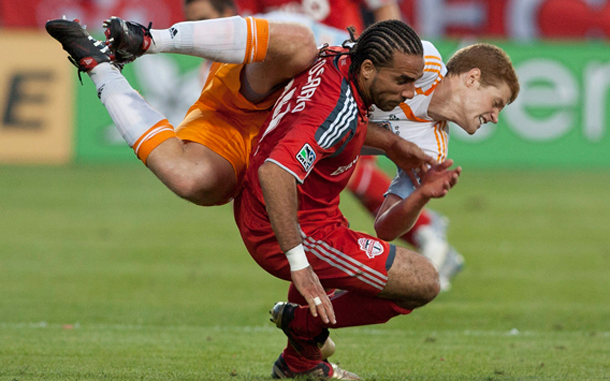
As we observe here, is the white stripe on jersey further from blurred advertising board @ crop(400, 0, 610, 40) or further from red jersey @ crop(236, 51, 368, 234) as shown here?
blurred advertising board @ crop(400, 0, 610, 40)

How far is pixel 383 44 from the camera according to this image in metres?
4.08

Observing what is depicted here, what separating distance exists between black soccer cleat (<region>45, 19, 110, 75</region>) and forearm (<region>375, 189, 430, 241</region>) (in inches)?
63.8

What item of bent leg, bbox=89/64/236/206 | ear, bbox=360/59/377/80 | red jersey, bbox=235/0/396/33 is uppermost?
ear, bbox=360/59/377/80

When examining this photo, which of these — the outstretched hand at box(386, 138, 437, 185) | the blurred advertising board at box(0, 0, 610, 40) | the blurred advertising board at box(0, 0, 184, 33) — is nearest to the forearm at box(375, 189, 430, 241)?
the outstretched hand at box(386, 138, 437, 185)

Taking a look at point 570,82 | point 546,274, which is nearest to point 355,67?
point 546,274

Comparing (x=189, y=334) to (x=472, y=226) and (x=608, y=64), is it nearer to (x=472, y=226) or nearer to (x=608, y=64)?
(x=472, y=226)

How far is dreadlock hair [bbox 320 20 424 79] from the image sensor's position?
13.3 ft

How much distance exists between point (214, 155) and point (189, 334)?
140cm

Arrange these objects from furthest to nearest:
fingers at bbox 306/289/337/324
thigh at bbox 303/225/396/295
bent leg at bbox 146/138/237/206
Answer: bent leg at bbox 146/138/237/206 < thigh at bbox 303/225/396/295 < fingers at bbox 306/289/337/324

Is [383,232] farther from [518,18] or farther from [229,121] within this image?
[518,18]

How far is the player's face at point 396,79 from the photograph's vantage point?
407 cm

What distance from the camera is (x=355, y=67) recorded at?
4.18 m

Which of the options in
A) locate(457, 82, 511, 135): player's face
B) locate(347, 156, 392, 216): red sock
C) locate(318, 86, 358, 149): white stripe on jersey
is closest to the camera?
locate(318, 86, 358, 149): white stripe on jersey

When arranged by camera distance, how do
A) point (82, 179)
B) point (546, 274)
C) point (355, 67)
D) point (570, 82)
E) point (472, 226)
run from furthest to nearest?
point (570, 82), point (82, 179), point (472, 226), point (546, 274), point (355, 67)
